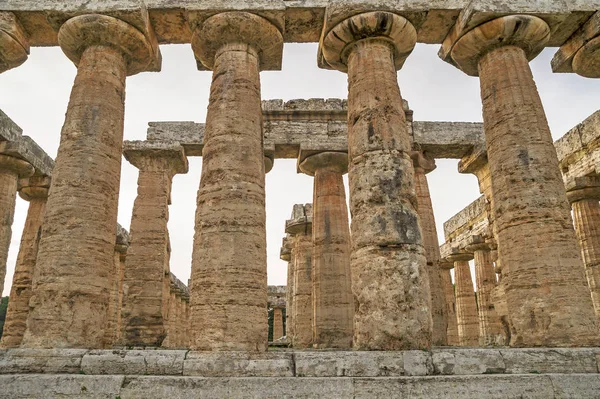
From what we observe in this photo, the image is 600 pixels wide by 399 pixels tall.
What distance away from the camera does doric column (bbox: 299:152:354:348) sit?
635 inches

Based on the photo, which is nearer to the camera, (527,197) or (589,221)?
(527,197)

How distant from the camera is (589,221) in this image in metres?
19.0

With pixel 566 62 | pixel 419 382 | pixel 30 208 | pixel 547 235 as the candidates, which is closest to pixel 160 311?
pixel 30 208

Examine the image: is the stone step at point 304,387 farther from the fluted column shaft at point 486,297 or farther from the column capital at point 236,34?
the fluted column shaft at point 486,297

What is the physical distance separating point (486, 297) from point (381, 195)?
1851 centimetres

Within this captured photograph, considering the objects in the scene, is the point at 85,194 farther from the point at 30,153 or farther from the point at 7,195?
the point at 30,153

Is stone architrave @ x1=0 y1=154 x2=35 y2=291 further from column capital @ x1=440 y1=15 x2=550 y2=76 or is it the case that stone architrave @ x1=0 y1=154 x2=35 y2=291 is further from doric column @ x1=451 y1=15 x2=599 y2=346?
doric column @ x1=451 y1=15 x2=599 y2=346

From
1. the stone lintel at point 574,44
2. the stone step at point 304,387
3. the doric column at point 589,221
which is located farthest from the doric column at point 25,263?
the doric column at point 589,221

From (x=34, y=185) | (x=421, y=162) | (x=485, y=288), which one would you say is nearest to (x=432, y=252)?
(x=421, y=162)

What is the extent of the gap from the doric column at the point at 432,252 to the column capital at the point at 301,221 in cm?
634

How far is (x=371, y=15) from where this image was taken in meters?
11.0

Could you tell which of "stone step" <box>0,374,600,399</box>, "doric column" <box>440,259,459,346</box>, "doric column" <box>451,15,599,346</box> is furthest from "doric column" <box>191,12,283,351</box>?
"doric column" <box>440,259,459,346</box>

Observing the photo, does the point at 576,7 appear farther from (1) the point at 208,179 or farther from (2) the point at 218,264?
(2) the point at 218,264

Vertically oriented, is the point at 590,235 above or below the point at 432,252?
above
